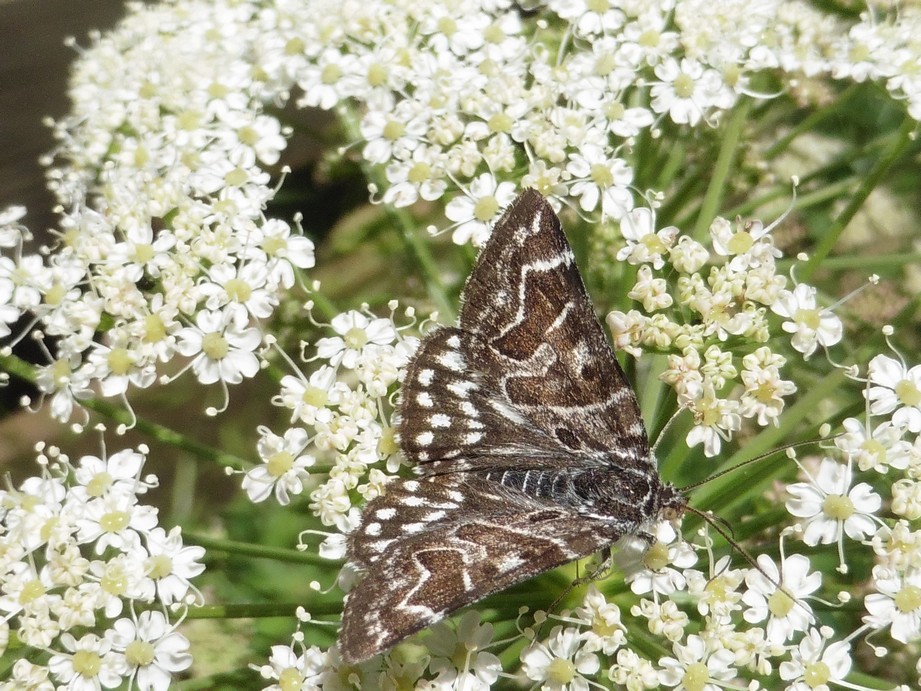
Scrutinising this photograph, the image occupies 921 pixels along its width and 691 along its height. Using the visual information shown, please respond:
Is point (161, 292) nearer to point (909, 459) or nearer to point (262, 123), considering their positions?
point (262, 123)

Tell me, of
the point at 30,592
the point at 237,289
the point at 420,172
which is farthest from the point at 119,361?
the point at 420,172

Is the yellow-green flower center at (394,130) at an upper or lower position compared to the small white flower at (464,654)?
upper

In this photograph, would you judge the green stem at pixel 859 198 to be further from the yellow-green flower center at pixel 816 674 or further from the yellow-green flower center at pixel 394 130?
the yellow-green flower center at pixel 394 130

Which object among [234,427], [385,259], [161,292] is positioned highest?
[161,292]

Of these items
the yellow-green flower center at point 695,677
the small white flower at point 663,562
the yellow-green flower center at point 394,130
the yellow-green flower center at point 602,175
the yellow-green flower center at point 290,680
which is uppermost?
the yellow-green flower center at point 394,130

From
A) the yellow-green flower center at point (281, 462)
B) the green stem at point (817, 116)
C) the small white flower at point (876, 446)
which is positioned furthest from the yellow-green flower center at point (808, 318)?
the yellow-green flower center at point (281, 462)

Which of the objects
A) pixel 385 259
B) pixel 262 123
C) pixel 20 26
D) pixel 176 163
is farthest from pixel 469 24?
pixel 20 26
